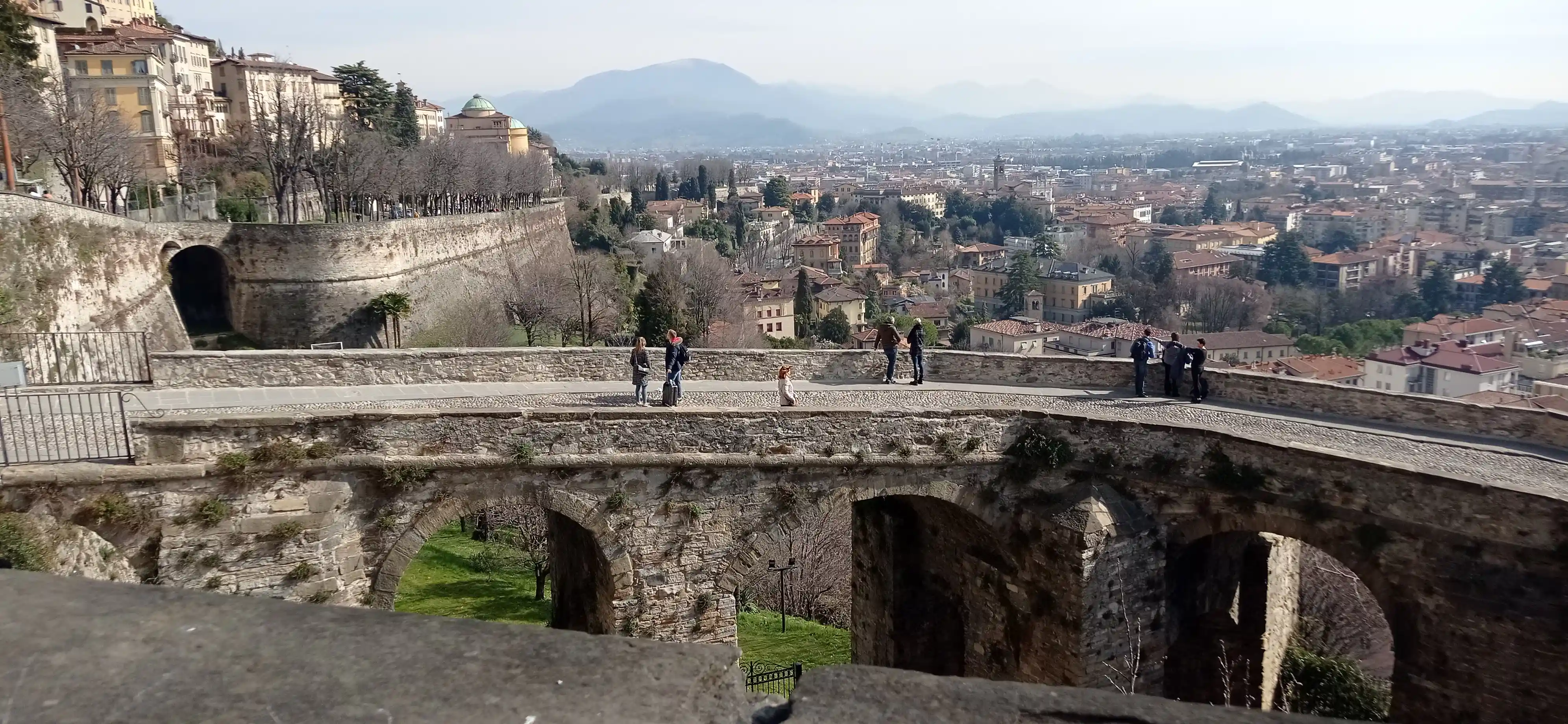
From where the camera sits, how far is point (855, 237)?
132375mm

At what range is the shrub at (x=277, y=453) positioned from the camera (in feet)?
38.5

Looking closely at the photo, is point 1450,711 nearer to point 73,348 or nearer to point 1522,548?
point 1522,548

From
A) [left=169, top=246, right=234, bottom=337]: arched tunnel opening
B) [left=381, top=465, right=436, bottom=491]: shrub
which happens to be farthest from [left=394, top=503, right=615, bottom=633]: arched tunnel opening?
[left=169, top=246, right=234, bottom=337]: arched tunnel opening

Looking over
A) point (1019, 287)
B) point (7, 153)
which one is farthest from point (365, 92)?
point (1019, 287)

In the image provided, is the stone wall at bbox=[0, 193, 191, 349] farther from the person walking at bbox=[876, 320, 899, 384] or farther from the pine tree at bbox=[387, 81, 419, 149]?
the pine tree at bbox=[387, 81, 419, 149]

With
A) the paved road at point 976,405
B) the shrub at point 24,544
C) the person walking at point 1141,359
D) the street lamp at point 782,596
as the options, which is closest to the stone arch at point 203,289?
the street lamp at point 782,596

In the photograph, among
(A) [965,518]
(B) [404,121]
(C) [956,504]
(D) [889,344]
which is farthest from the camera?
(B) [404,121]

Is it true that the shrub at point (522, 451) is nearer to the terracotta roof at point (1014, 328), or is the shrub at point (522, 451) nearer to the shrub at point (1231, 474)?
the shrub at point (1231, 474)

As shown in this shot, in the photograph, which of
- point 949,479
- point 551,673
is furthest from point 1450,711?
point 551,673

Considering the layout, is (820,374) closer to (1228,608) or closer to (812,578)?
(1228,608)

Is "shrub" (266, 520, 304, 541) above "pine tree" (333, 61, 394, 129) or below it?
below

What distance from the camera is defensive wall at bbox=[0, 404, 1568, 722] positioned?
1081 cm

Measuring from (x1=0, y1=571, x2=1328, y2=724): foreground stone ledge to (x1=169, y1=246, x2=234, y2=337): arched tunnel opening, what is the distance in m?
35.3

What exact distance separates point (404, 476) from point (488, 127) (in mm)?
84918
